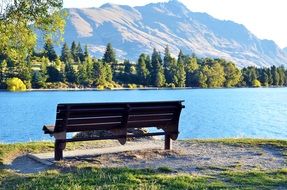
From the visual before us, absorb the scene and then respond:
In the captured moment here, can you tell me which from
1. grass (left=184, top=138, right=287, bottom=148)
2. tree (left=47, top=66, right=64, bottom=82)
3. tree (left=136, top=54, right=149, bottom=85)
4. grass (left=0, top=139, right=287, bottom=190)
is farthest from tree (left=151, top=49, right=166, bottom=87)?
grass (left=0, top=139, right=287, bottom=190)

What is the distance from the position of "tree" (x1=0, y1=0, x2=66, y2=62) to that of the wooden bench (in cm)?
419

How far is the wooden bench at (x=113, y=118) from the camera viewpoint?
13.2 m

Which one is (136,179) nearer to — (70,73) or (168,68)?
(70,73)

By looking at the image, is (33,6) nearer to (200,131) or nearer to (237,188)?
(237,188)

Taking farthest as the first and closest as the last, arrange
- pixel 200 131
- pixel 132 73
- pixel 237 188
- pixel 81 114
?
pixel 132 73
pixel 200 131
pixel 81 114
pixel 237 188

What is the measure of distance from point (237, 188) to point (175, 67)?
179668mm

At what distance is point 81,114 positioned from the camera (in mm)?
13461

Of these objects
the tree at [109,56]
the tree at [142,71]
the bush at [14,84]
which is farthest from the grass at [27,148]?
the tree at [109,56]

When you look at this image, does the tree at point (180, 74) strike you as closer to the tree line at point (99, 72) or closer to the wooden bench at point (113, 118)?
the tree line at point (99, 72)

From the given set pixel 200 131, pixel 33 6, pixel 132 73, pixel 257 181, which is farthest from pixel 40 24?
pixel 132 73

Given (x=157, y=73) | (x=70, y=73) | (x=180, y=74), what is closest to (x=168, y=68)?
(x=180, y=74)

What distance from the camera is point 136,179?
10.5 meters

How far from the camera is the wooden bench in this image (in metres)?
13.2

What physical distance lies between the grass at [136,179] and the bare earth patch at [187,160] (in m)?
0.49
